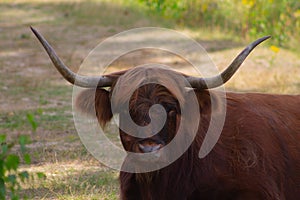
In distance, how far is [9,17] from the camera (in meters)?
20.5

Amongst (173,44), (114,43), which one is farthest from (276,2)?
(114,43)

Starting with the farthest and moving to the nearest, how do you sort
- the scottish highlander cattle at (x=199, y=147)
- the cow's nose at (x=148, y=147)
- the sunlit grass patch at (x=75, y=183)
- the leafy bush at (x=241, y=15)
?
the leafy bush at (x=241, y=15), the sunlit grass patch at (x=75, y=183), the scottish highlander cattle at (x=199, y=147), the cow's nose at (x=148, y=147)

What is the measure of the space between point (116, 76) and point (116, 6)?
47.2ft

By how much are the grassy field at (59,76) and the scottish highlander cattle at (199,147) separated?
26.6 inches

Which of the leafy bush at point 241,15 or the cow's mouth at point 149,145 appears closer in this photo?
the cow's mouth at point 149,145

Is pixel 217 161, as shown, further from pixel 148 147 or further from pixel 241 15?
pixel 241 15

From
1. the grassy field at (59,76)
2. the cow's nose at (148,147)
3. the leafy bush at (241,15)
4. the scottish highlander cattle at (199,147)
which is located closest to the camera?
the cow's nose at (148,147)

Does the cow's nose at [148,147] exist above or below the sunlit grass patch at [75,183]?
→ above

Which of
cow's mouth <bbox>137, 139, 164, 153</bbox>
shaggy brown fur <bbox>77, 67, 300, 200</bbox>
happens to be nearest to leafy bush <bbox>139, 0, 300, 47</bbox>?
shaggy brown fur <bbox>77, 67, 300, 200</bbox>

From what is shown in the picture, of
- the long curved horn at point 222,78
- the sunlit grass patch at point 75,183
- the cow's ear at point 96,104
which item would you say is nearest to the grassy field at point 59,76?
the sunlit grass patch at point 75,183

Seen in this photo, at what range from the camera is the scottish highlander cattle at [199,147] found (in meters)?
5.48

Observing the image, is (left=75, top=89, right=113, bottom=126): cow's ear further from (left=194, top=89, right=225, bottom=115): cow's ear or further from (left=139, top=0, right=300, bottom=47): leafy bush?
(left=139, top=0, right=300, bottom=47): leafy bush

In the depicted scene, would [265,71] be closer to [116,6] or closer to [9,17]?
[116,6]

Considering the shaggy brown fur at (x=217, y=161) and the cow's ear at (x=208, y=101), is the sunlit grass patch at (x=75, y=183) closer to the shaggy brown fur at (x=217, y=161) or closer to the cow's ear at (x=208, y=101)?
the shaggy brown fur at (x=217, y=161)
